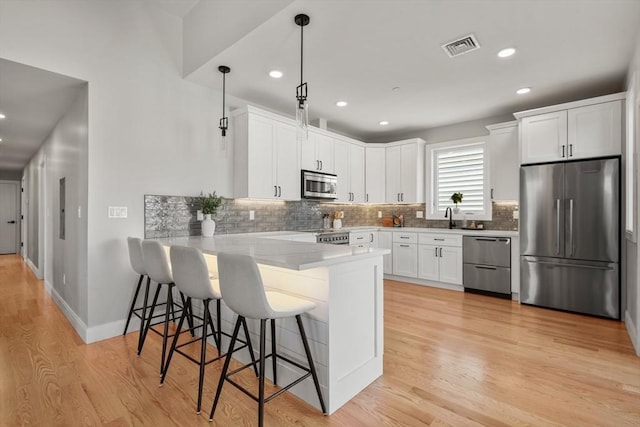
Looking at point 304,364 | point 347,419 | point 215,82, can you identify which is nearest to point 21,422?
point 304,364

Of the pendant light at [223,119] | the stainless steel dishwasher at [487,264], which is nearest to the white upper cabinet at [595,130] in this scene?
the stainless steel dishwasher at [487,264]

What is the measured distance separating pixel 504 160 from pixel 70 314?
577 cm

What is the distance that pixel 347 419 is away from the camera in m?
1.84

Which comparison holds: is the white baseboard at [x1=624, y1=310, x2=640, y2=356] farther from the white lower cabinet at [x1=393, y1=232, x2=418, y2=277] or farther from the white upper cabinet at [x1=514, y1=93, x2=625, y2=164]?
the white lower cabinet at [x1=393, y1=232, x2=418, y2=277]

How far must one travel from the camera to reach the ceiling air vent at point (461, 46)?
279 cm

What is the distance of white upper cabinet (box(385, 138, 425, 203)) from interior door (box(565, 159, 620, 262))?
2.17 metres

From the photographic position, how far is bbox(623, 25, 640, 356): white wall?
271cm

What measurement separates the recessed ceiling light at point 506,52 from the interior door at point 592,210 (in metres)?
1.64

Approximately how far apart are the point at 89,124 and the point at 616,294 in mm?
5592

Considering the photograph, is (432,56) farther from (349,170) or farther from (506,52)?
(349,170)

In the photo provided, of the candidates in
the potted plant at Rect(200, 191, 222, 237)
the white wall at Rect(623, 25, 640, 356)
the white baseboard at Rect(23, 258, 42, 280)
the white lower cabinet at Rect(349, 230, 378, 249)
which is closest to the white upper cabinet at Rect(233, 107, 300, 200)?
the potted plant at Rect(200, 191, 222, 237)

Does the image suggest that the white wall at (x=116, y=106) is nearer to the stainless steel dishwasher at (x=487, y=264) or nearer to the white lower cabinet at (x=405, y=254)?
the white lower cabinet at (x=405, y=254)

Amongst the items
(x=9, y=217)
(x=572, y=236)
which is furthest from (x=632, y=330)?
(x=9, y=217)

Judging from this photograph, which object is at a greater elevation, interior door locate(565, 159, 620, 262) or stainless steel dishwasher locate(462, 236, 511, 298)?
interior door locate(565, 159, 620, 262)
